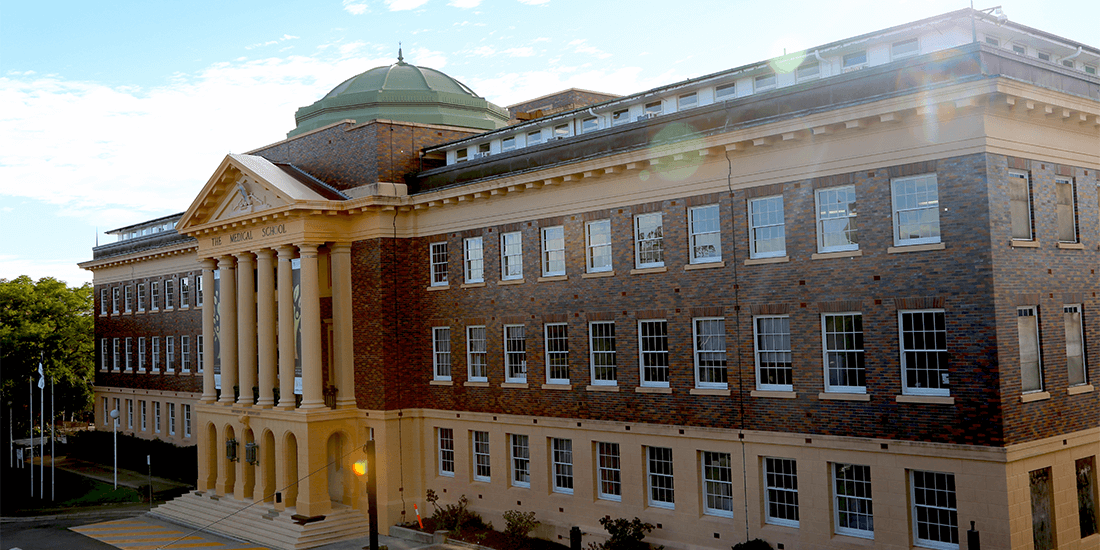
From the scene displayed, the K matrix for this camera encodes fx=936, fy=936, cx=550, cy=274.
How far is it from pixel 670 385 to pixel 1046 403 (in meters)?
9.38

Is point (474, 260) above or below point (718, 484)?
above

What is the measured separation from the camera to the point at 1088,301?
22.7 meters

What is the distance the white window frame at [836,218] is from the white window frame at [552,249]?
8.96 metres

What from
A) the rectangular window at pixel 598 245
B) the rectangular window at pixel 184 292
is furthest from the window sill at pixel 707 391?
the rectangular window at pixel 184 292

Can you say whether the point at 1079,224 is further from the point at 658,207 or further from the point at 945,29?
the point at 658,207

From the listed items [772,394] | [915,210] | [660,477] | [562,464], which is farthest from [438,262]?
[915,210]

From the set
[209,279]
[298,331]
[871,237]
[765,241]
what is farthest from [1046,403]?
[209,279]

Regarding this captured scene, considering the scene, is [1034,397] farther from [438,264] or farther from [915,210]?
[438,264]

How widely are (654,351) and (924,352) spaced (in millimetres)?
7921

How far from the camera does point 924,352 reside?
837 inches

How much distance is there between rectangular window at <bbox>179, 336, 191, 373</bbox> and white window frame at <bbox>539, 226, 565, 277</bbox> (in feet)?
97.7

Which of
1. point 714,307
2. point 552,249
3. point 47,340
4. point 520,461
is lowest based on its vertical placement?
point 520,461

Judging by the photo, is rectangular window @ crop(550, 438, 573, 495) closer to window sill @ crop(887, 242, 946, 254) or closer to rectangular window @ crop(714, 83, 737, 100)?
rectangular window @ crop(714, 83, 737, 100)

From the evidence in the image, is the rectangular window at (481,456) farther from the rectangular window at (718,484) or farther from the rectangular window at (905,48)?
the rectangular window at (905,48)
